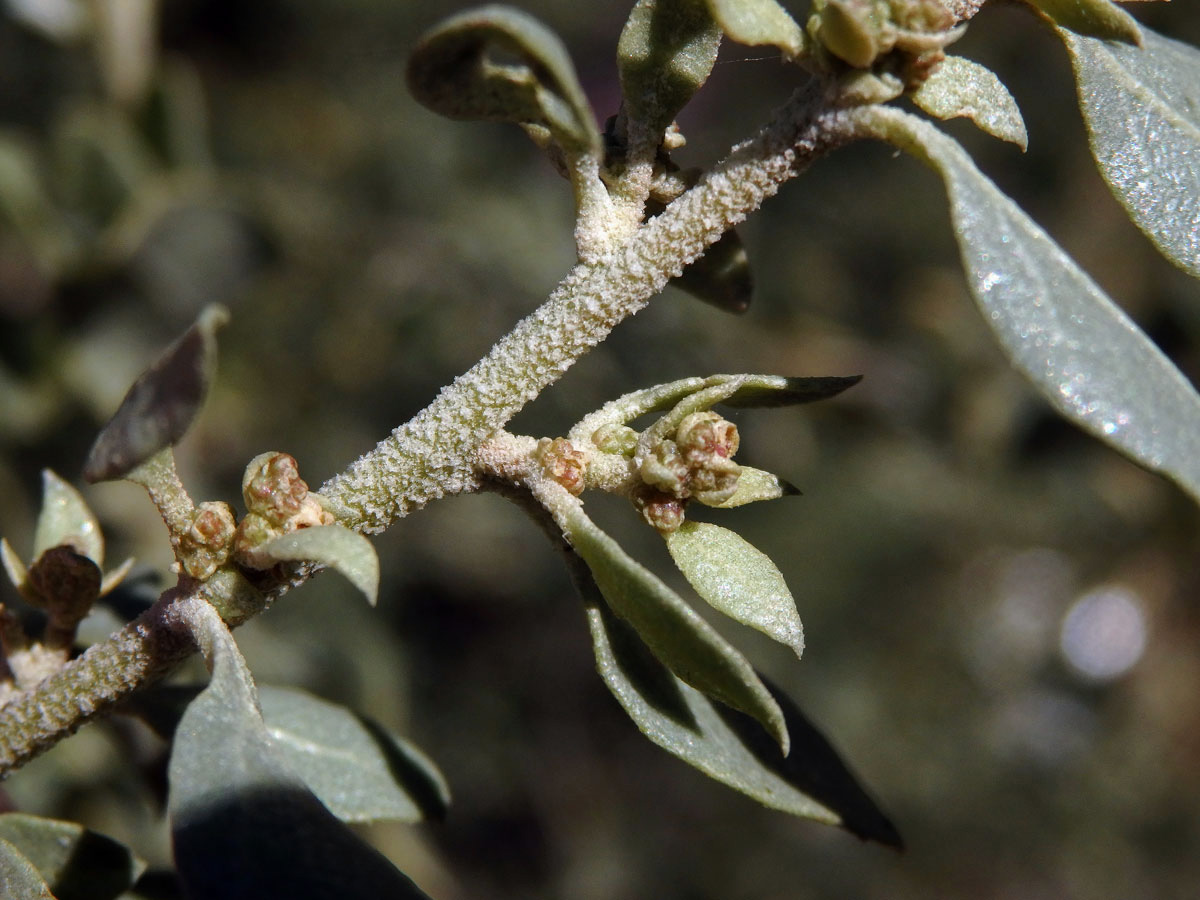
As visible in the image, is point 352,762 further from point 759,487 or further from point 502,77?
point 502,77

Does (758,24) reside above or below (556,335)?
above

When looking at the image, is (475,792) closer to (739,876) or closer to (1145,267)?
(739,876)

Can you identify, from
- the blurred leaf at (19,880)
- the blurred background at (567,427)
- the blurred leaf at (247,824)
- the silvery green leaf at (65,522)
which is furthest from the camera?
the blurred background at (567,427)

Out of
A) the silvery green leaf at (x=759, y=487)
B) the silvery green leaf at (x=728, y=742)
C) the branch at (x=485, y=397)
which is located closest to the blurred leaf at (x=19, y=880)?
the branch at (x=485, y=397)

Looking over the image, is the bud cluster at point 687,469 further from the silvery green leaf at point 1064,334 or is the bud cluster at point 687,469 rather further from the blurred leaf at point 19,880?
the blurred leaf at point 19,880

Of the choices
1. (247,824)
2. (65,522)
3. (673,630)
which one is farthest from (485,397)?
(65,522)

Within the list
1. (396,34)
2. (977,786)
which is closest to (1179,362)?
(977,786)
